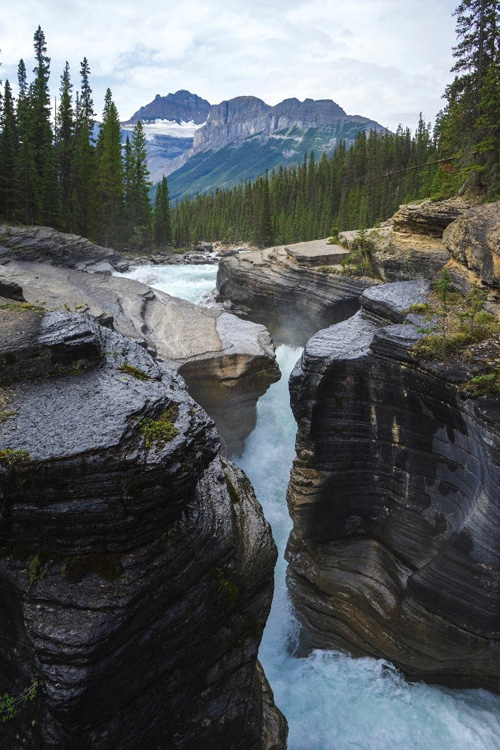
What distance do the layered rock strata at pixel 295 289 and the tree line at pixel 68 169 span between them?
69.4 feet

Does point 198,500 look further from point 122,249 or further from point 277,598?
point 122,249

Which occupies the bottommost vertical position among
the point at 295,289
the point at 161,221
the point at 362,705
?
the point at 362,705

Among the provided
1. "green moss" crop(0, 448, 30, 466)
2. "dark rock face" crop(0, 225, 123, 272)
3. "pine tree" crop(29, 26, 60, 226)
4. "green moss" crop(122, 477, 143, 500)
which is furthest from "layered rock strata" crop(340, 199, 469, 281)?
"pine tree" crop(29, 26, 60, 226)

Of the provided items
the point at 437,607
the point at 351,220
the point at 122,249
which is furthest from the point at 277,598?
the point at 351,220

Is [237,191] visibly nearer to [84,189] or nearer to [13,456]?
[84,189]

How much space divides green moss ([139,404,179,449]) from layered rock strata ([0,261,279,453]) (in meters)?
10.9

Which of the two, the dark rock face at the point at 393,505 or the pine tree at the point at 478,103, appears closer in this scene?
the dark rock face at the point at 393,505

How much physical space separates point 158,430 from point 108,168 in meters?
53.7

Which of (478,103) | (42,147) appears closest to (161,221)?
(42,147)

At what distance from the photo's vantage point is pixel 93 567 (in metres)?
4.98

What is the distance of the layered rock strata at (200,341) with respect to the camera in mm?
16906

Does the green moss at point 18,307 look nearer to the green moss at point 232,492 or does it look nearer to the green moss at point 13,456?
the green moss at point 13,456

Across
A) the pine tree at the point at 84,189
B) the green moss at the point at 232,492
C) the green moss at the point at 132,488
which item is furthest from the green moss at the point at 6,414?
the pine tree at the point at 84,189

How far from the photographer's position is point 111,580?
4.91 meters
